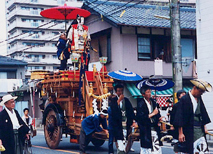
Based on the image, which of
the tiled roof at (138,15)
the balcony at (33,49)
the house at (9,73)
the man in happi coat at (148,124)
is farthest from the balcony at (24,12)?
the man in happi coat at (148,124)

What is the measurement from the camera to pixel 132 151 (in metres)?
12.7

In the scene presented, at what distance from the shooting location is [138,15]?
2575cm

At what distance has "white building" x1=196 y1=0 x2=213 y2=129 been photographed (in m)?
16.3

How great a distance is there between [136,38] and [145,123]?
54.9 ft

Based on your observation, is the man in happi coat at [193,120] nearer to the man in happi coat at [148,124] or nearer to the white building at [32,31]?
the man in happi coat at [148,124]

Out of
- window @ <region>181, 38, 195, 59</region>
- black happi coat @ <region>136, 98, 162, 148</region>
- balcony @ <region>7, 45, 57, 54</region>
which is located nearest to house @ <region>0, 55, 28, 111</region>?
balcony @ <region>7, 45, 57, 54</region>

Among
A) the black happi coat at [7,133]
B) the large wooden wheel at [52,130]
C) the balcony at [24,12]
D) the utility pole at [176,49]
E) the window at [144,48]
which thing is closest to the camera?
the black happi coat at [7,133]

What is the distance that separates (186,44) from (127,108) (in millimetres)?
16740

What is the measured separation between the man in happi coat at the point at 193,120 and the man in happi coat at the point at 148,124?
1267mm

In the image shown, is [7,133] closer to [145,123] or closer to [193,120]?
[145,123]

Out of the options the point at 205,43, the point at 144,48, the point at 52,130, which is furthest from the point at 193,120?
the point at 144,48

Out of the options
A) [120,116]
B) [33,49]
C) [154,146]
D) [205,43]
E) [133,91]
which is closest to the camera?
[154,146]

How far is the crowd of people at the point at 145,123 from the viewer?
6.96 metres

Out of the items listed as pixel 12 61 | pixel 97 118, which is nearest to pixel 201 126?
pixel 97 118
